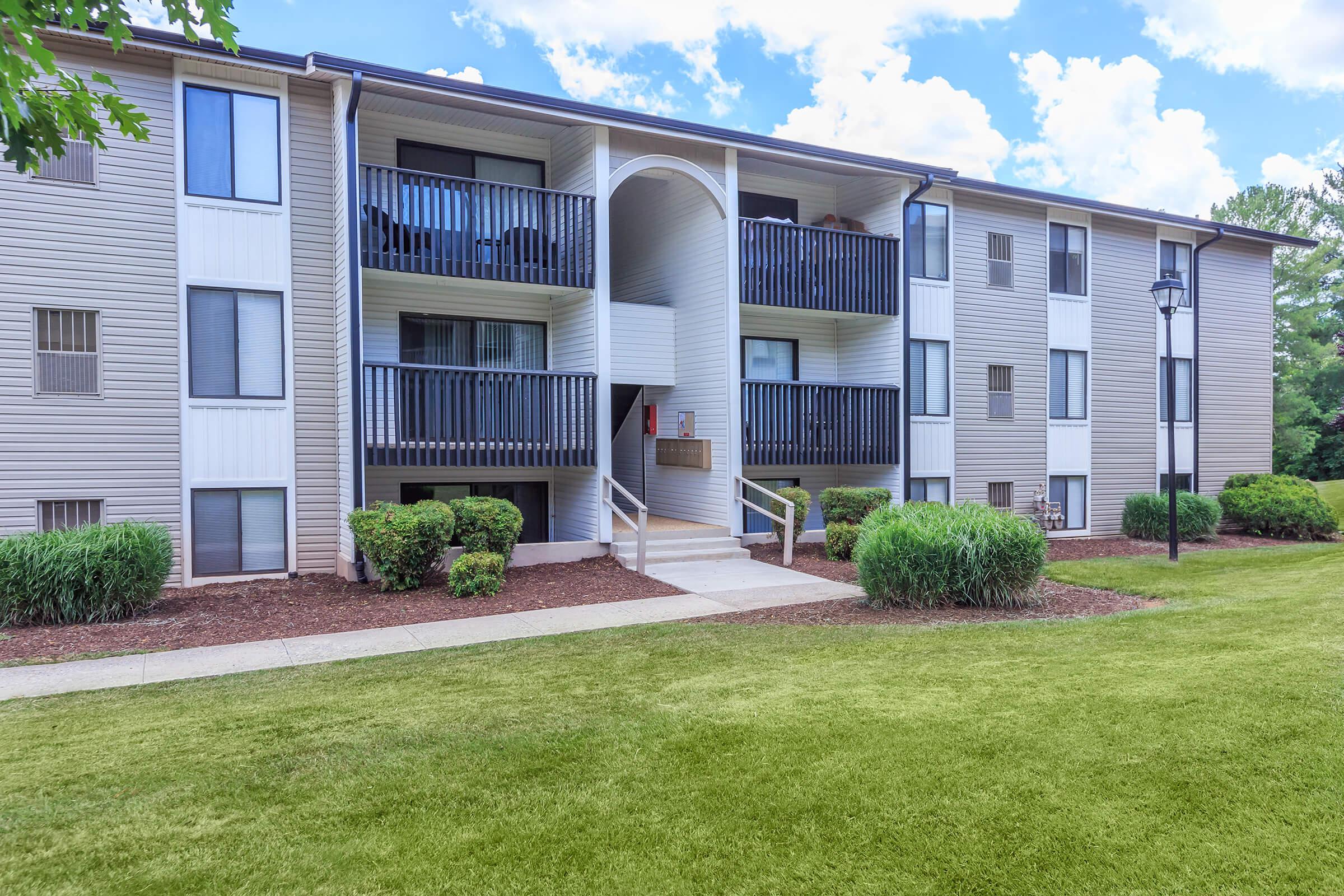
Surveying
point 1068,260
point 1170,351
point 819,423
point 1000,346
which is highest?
Answer: point 1068,260

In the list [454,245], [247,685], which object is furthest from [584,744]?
[454,245]

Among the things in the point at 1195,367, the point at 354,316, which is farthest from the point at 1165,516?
the point at 354,316

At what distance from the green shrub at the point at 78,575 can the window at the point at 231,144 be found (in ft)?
16.0

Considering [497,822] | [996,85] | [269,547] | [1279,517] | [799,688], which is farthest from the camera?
[996,85]

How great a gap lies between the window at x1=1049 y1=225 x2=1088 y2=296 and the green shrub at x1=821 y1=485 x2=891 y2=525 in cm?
709

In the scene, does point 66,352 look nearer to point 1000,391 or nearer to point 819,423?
point 819,423

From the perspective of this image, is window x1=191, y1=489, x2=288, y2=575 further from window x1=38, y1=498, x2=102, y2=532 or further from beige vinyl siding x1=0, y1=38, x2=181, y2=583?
window x1=38, y1=498, x2=102, y2=532

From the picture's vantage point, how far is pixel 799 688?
553 cm

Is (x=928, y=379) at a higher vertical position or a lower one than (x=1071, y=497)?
higher

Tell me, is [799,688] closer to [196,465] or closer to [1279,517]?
[196,465]

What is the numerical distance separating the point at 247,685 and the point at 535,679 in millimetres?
2223

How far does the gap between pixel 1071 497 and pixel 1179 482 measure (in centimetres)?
329

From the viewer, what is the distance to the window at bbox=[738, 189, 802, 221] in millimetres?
15695

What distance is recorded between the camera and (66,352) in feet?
34.0
